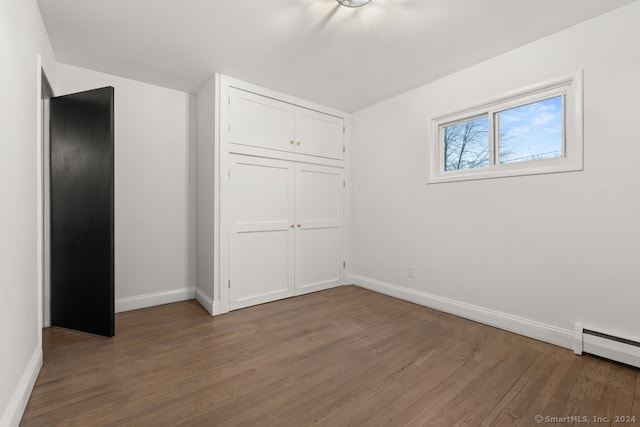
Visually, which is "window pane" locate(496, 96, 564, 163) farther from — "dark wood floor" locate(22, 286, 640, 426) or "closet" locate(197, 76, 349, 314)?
"closet" locate(197, 76, 349, 314)

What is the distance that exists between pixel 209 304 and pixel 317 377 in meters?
1.58

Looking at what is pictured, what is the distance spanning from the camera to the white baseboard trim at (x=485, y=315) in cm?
223

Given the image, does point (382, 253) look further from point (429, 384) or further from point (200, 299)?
point (200, 299)

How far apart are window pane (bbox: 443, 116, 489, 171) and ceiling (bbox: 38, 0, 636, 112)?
0.57m

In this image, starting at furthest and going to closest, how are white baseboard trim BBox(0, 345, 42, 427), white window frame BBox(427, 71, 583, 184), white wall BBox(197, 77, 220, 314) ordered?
white wall BBox(197, 77, 220, 314) < white window frame BBox(427, 71, 583, 184) < white baseboard trim BBox(0, 345, 42, 427)

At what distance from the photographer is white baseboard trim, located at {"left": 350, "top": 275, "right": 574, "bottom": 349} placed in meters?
2.23

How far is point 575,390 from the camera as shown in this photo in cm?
168

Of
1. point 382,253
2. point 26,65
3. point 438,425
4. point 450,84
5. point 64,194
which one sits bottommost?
point 438,425

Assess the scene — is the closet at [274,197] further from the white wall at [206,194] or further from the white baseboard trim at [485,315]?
the white baseboard trim at [485,315]

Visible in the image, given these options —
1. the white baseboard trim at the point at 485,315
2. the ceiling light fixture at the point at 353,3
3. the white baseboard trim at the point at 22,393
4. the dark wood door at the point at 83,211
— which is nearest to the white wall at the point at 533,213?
the white baseboard trim at the point at 485,315

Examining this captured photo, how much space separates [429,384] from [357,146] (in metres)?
3.00

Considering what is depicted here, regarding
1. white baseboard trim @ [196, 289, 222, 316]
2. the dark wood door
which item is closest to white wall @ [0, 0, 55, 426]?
the dark wood door

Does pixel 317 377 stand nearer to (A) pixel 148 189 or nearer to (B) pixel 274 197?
(B) pixel 274 197

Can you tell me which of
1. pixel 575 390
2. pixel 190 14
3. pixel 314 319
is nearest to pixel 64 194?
pixel 190 14
